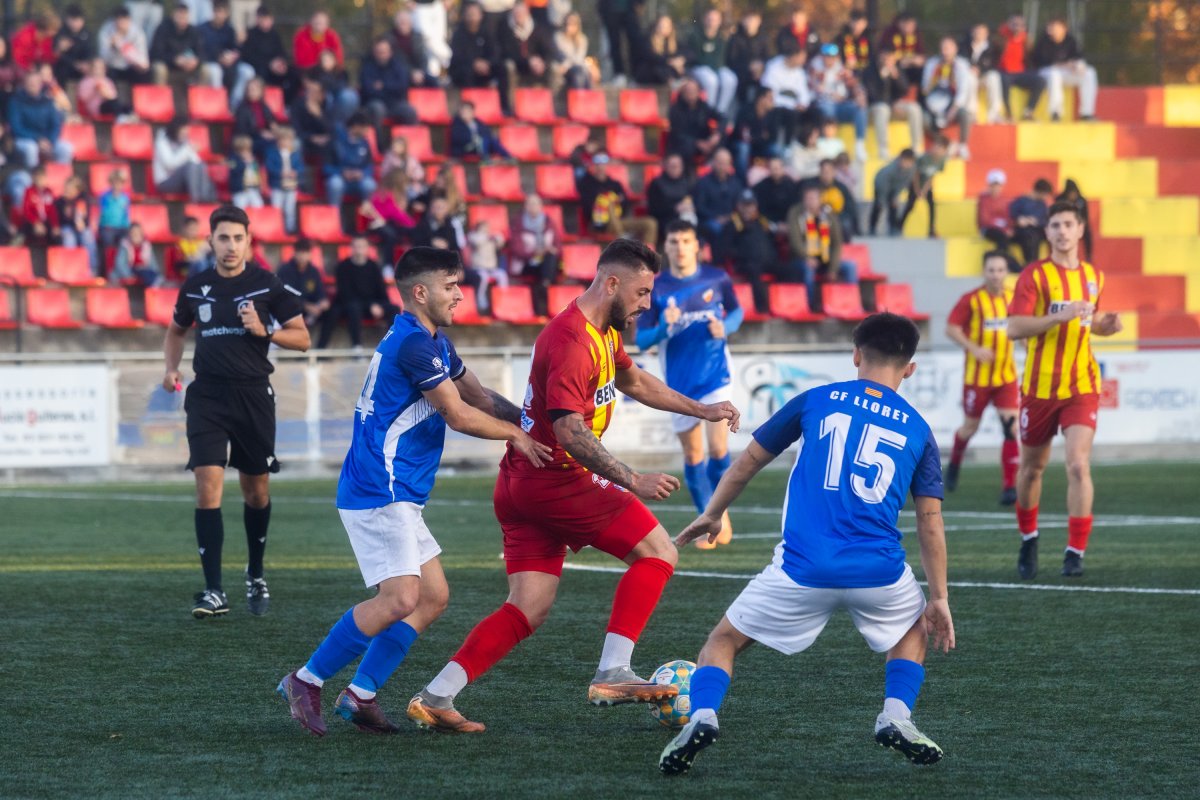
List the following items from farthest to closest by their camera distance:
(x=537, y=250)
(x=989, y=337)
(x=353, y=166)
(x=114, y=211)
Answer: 1. (x=353, y=166)
2. (x=537, y=250)
3. (x=114, y=211)
4. (x=989, y=337)

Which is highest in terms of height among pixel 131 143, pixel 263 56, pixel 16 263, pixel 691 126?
pixel 263 56

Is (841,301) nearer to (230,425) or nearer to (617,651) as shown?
(230,425)

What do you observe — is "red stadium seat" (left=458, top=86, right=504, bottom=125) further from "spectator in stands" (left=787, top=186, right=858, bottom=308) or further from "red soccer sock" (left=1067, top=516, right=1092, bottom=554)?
"red soccer sock" (left=1067, top=516, right=1092, bottom=554)

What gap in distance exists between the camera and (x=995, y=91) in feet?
87.1

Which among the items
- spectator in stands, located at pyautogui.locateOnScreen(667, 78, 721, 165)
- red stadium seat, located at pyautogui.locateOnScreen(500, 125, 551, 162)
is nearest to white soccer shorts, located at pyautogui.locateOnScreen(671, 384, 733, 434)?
spectator in stands, located at pyautogui.locateOnScreen(667, 78, 721, 165)

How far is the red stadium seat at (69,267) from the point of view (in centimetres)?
2012

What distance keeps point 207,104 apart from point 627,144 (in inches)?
226

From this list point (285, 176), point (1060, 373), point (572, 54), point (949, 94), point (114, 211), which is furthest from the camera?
point (949, 94)

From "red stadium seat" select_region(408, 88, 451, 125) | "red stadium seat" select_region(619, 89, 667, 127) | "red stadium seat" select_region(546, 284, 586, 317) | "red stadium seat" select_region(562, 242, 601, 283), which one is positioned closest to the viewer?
"red stadium seat" select_region(546, 284, 586, 317)

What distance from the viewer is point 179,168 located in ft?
70.4

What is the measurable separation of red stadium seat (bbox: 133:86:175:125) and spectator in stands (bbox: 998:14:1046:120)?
41.0 feet

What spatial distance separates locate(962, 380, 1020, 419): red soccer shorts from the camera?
15914 millimetres

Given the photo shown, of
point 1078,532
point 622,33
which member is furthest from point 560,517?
point 622,33

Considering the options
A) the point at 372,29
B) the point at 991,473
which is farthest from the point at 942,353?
the point at 372,29
